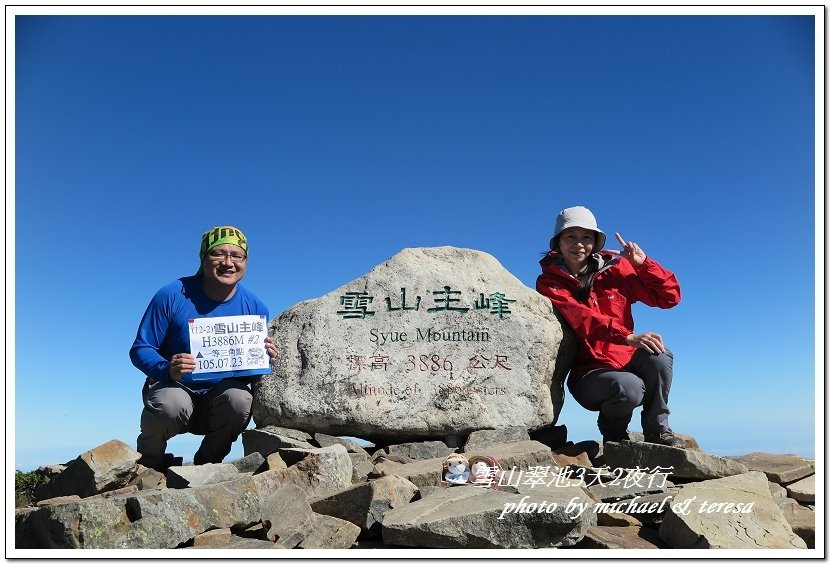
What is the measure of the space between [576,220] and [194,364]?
4.88 metres

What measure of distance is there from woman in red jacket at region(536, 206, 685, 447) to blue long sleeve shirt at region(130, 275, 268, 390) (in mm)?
3975

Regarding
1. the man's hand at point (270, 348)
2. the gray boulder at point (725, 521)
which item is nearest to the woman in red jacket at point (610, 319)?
the gray boulder at point (725, 521)

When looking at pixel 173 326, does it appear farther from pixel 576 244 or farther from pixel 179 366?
pixel 576 244

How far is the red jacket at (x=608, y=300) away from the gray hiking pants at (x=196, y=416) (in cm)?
409

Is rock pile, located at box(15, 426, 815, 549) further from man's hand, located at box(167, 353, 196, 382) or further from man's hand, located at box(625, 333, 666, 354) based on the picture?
man's hand, located at box(625, 333, 666, 354)

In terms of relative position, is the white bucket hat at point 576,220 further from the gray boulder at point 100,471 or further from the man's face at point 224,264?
the gray boulder at point 100,471

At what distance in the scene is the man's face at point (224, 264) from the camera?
8391 mm

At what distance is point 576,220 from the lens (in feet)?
29.0

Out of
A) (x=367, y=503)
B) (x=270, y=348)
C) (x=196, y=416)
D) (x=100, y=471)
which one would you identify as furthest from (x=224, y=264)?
(x=367, y=503)

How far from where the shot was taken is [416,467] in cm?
731

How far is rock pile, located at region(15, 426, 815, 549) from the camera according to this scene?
17.1 feet

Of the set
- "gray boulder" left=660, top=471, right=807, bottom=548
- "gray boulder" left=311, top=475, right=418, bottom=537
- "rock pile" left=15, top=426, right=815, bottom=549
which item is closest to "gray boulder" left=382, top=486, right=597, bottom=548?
"rock pile" left=15, top=426, right=815, bottom=549
